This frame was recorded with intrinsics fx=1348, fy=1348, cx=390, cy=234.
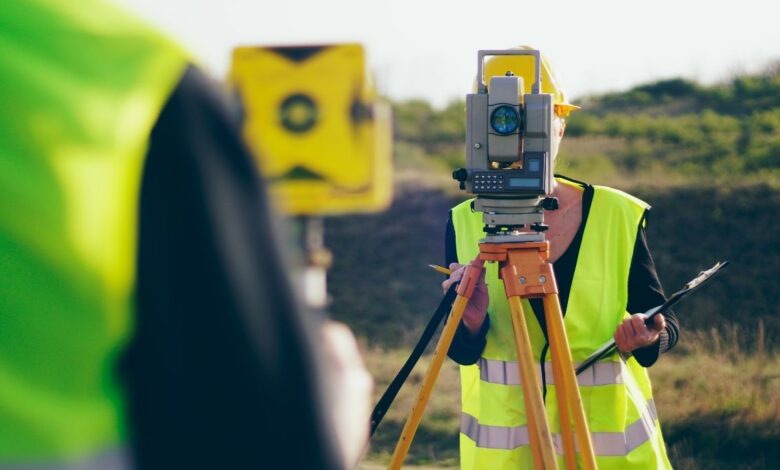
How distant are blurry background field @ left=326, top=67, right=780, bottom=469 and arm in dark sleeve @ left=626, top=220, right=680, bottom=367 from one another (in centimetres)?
377

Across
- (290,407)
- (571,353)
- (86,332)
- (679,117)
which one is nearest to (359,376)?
(290,407)

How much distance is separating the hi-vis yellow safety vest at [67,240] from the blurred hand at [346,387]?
0.20 metres

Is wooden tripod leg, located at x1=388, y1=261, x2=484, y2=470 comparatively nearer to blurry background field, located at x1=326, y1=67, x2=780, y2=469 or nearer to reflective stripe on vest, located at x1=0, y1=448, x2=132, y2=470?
reflective stripe on vest, located at x1=0, y1=448, x2=132, y2=470

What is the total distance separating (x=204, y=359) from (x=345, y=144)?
227 millimetres

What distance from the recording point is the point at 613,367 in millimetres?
3715

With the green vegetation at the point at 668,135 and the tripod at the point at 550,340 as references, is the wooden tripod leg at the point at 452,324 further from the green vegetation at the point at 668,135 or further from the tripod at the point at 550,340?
the green vegetation at the point at 668,135

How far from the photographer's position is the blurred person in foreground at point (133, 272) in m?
0.98

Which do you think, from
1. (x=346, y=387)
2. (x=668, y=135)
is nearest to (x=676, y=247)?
(x=668, y=135)

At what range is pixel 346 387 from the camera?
1163mm

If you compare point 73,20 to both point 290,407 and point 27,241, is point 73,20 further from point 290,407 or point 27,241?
point 290,407

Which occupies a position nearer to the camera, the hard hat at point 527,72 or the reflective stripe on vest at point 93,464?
the reflective stripe on vest at point 93,464

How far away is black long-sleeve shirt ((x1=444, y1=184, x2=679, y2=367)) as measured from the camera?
12.2 ft

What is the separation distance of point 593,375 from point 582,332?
0.12m

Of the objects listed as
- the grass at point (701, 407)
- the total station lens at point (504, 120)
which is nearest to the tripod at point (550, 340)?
the total station lens at point (504, 120)
